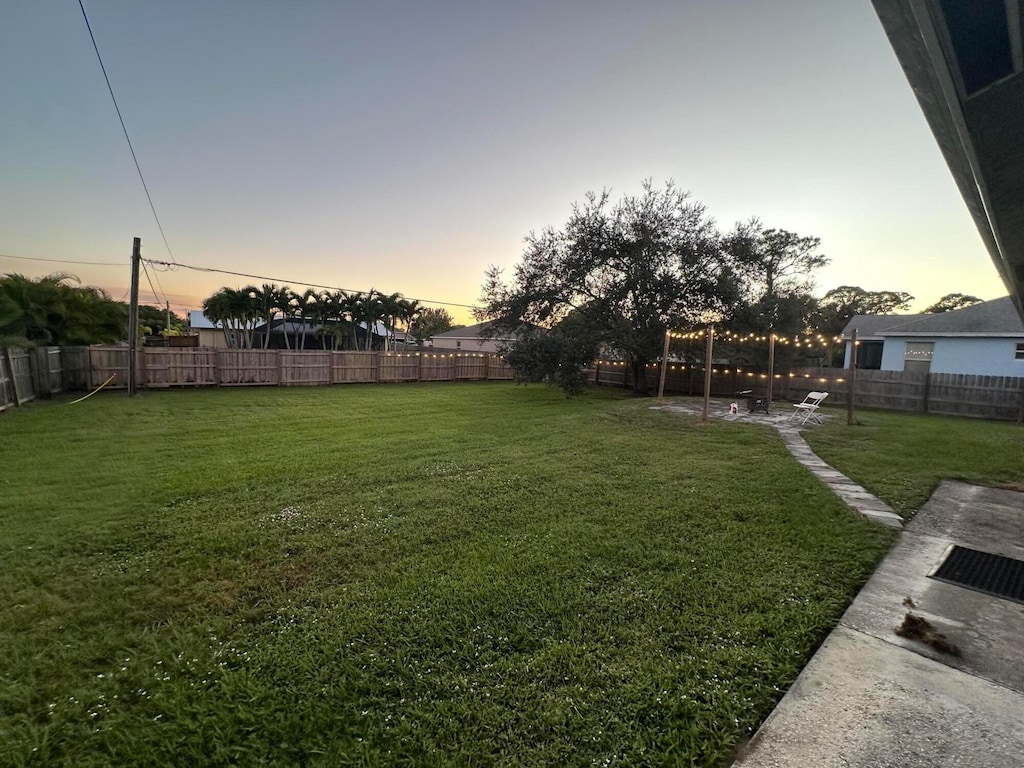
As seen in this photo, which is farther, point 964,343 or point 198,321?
point 198,321

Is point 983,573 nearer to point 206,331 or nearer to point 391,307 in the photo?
point 391,307

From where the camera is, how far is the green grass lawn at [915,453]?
4496 mm

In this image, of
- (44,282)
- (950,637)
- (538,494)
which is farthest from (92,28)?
(950,637)

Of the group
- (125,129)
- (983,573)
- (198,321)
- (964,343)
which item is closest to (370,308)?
(125,129)

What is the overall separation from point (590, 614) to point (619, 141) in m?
11.7


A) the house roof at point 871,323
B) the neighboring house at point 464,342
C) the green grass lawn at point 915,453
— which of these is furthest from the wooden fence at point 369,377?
the neighboring house at point 464,342

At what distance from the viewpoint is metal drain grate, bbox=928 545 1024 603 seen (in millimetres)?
2455

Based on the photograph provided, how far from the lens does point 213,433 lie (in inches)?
273

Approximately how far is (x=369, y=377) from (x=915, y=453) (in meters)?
15.3

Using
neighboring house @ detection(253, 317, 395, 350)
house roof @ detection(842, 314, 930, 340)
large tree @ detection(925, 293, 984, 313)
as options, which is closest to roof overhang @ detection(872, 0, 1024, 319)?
house roof @ detection(842, 314, 930, 340)

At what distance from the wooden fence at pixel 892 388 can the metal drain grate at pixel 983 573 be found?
7299 millimetres

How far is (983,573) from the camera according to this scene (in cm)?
264

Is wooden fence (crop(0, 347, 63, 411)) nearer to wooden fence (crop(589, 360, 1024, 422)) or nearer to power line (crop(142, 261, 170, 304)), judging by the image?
power line (crop(142, 261, 170, 304))

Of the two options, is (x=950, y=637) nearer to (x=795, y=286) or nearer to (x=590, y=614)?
(x=590, y=614)
